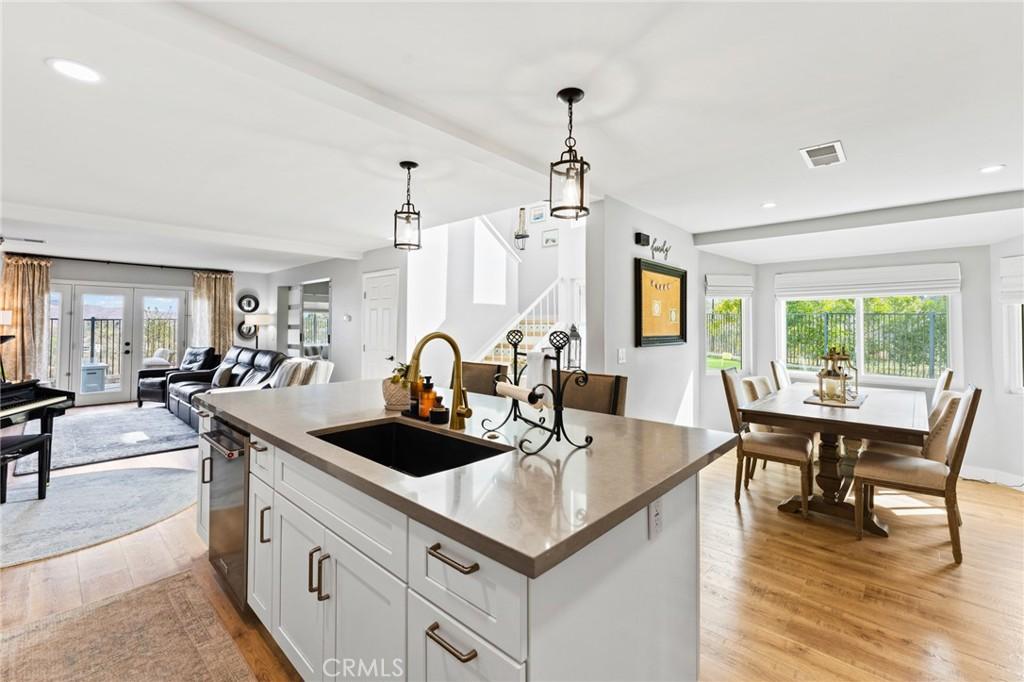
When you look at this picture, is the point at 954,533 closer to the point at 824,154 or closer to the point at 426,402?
the point at 824,154

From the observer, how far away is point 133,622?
1991 millimetres

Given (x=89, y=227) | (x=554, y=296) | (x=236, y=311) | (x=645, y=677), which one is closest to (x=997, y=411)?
(x=554, y=296)

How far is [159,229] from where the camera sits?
186 inches

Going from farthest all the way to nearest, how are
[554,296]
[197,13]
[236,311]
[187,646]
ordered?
[236,311], [554,296], [187,646], [197,13]

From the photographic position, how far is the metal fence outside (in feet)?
15.4

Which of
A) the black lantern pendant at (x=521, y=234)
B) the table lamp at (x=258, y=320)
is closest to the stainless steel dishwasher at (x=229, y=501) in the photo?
the black lantern pendant at (x=521, y=234)

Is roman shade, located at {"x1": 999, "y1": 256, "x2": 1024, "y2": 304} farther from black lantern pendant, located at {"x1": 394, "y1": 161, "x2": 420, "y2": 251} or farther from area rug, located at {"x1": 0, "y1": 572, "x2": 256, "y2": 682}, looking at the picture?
area rug, located at {"x1": 0, "y1": 572, "x2": 256, "y2": 682}

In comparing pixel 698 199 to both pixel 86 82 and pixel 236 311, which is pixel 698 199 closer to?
pixel 86 82

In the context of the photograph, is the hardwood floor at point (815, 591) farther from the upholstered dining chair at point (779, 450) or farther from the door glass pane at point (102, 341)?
the door glass pane at point (102, 341)

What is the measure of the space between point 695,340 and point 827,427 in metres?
2.18

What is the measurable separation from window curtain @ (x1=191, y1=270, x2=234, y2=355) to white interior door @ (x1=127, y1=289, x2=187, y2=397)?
0.24 m

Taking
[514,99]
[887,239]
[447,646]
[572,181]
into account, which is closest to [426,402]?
[447,646]

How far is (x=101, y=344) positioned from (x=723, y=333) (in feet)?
32.0

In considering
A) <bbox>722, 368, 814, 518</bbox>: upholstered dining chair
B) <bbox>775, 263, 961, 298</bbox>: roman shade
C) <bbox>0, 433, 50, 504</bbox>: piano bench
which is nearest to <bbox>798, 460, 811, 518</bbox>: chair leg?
<bbox>722, 368, 814, 518</bbox>: upholstered dining chair
